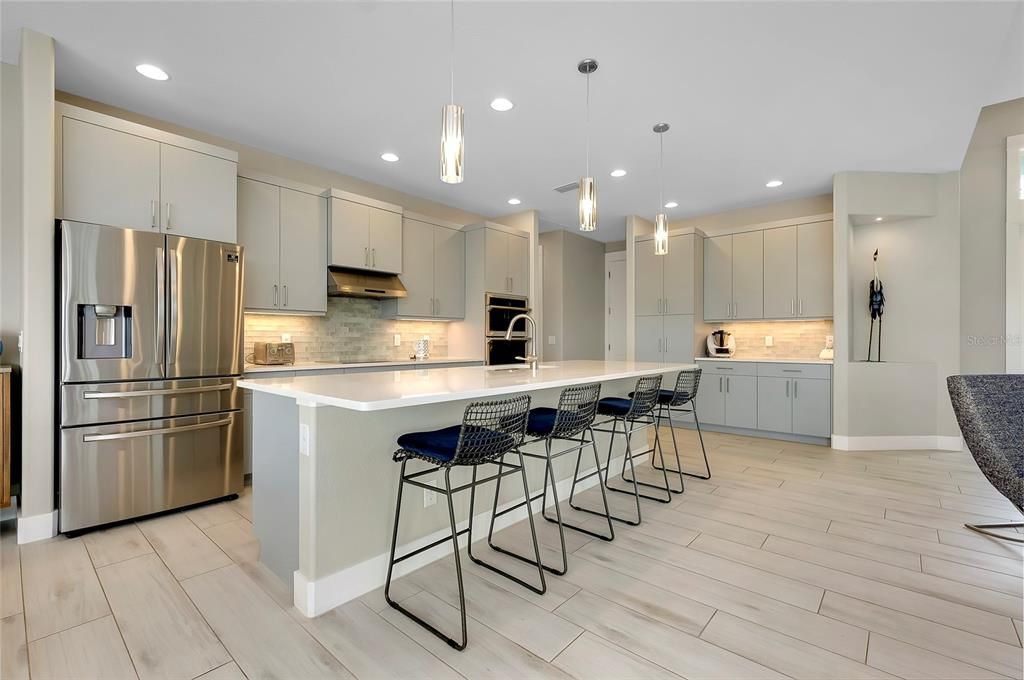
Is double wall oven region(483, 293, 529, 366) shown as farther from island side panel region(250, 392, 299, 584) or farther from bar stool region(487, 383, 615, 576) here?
island side panel region(250, 392, 299, 584)

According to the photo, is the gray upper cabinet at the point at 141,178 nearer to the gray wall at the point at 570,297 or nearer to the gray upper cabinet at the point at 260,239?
the gray upper cabinet at the point at 260,239

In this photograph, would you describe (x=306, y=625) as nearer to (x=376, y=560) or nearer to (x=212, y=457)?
(x=376, y=560)

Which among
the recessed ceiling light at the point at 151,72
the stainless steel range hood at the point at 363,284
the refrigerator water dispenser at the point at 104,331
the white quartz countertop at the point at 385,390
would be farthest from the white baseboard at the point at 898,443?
the recessed ceiling light at the point at 151,72

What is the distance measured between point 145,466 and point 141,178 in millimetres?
1827

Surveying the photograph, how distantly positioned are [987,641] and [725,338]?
14.9 feet

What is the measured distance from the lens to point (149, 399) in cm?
290

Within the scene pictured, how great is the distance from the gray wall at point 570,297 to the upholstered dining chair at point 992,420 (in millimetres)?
4808

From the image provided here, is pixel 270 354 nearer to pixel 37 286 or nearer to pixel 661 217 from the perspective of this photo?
pixel 37 286

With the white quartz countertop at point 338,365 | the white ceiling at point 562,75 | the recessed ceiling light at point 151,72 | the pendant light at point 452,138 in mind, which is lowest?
the white quartz countertop at point 338,365

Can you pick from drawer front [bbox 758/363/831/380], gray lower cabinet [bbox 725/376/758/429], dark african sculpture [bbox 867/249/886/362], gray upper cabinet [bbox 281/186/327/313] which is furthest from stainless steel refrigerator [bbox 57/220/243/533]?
dark african sculpture [bbox 867/249/886/362]

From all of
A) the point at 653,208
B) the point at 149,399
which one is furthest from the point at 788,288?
the point at 149,399

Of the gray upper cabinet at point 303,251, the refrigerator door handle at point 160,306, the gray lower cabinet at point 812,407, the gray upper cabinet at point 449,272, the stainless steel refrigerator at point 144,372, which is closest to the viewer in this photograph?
the stainless steel refrigerator at point 144,372

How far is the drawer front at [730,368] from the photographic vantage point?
547 centimetres

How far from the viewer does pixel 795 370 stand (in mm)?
5156
